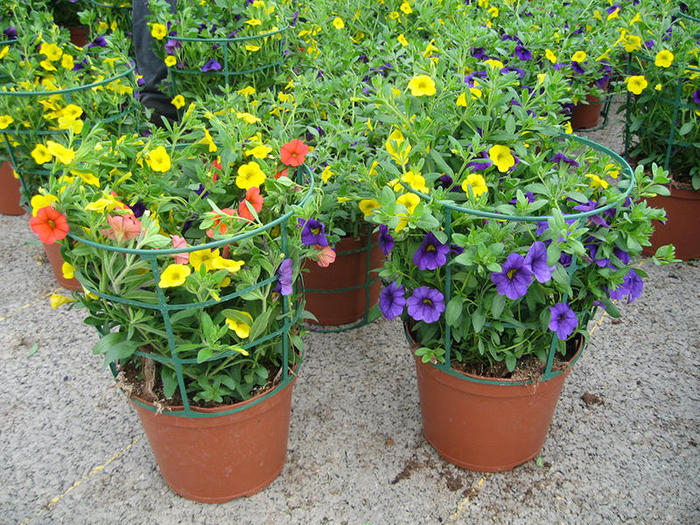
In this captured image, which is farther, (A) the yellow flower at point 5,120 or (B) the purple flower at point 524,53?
(B) the purple flower at point 524,53

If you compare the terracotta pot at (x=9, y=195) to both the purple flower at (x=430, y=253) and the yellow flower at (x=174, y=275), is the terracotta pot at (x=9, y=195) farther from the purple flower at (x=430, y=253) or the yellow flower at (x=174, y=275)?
the purple flower at (x=430, y=253)

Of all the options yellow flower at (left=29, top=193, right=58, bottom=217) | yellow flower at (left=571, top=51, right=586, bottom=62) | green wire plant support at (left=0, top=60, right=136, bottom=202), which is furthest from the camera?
yellow flower at (left=571, top=51, right=586, bottom=62)

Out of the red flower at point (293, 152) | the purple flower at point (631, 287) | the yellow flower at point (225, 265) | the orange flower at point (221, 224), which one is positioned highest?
the red flower at point (293, 152)

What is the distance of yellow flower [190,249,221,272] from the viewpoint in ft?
4.64

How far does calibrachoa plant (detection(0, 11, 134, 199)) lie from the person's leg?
589mm

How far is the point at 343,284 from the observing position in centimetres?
242

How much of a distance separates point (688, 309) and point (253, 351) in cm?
194

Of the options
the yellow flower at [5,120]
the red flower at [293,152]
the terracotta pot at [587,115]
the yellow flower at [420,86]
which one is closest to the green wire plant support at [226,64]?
the yellow flower at [5,120]

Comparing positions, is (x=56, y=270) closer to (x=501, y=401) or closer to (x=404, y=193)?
(x=404, y=193)

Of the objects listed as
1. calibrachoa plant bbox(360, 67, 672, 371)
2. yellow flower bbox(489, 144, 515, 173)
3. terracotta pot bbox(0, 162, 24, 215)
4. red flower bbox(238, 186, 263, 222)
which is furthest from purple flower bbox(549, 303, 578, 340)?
terracotta pot bbox(0, 162, 24, 215)

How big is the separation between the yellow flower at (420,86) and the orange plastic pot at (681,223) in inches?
65.7

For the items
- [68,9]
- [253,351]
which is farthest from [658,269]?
[68,9]

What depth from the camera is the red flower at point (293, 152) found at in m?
1.62

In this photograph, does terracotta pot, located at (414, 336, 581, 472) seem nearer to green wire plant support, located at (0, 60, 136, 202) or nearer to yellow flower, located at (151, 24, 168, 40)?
green wire plant support, located at (0, 60, 136, 202)
